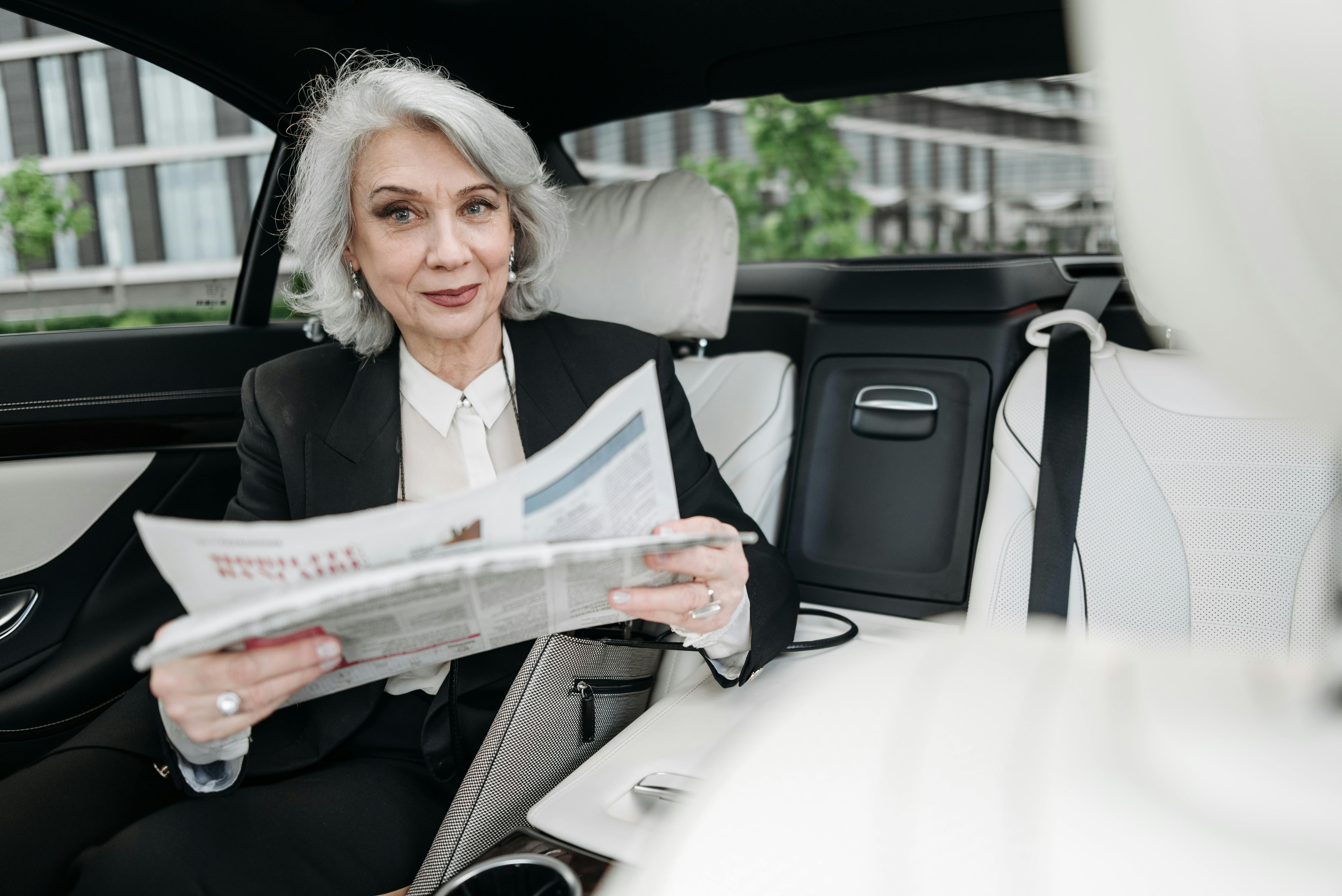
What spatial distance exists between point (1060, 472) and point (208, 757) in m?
1.24

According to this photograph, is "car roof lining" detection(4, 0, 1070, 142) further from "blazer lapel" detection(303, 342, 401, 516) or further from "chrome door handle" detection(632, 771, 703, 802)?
"chrome door handle" detection(632, 771, 703, 802)

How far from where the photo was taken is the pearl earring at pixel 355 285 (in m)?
1.44

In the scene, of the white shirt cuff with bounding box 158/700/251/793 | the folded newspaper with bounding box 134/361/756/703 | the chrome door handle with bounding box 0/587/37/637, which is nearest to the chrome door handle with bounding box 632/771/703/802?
the folded newspaper with bounding box 134/361/756/703

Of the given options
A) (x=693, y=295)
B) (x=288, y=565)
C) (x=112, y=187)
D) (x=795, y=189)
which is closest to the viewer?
(x=288, y=565)

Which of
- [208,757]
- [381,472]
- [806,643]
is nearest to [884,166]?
[806,643]

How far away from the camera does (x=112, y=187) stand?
2.08 m

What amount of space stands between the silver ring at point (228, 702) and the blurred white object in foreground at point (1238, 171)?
0.83 m

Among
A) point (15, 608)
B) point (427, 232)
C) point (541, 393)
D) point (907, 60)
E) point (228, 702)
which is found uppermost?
point (907, 60)

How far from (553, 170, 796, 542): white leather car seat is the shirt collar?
299 mm

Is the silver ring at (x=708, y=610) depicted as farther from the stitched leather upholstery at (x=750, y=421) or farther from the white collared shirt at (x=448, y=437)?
the stitched leather upholstery at (x=750, y=421)

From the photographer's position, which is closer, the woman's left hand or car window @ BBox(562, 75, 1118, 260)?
the woman's left hand

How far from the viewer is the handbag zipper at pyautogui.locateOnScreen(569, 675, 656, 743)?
4.24ft

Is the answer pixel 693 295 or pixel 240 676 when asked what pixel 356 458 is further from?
pixel 693 295

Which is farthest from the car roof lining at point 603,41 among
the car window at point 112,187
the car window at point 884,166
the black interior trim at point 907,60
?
the car window at point 884,166
